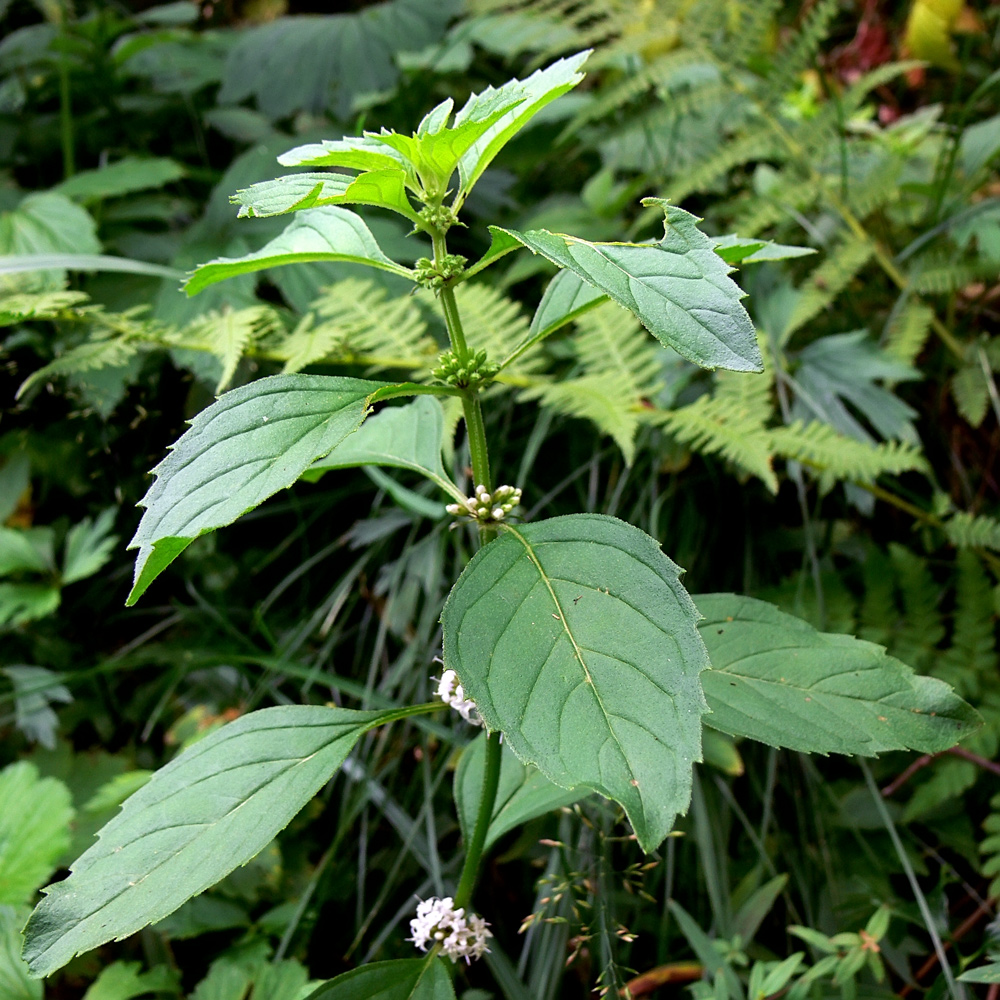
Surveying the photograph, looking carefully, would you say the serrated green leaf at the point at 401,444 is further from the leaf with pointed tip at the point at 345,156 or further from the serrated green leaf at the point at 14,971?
the serrated green leaf at the point at 14,971

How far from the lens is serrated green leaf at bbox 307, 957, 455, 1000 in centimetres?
80

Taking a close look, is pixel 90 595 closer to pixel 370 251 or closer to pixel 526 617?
pixel 370 251

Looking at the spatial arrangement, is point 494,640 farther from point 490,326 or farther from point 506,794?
point 490,326

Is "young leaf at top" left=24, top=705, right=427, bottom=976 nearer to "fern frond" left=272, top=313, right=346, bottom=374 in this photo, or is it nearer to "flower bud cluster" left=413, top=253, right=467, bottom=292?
"flower bud cluster" left=413, top=253, right=467, bottom=292

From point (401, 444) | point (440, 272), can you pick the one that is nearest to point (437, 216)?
point (440, 272)

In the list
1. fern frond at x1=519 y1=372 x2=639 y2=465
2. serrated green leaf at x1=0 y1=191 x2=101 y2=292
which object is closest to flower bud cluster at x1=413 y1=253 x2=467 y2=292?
fern frond at x1=519 y1=372 x2=639 y2=465

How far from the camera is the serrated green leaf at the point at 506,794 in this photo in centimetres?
90

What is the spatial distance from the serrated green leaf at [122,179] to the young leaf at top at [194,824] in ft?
4.93

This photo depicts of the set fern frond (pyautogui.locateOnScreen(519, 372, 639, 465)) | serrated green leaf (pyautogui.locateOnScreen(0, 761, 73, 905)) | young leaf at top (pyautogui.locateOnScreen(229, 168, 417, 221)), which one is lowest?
serrated green leaf (pyautogui.locateOnScreen(0, 761, 73, 905))

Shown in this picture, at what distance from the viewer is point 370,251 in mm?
827

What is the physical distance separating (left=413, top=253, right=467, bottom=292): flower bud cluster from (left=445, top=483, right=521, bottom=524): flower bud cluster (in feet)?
0.69

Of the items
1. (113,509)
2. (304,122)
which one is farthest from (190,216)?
(113,509)

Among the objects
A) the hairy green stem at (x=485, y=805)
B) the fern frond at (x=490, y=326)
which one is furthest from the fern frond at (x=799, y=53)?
the hairy green stem at (x=485, y=805)

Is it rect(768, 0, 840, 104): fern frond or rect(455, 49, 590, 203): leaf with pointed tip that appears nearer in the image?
rect(455, 49, 590, 203): leaf with pointed tip
